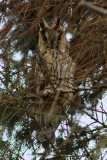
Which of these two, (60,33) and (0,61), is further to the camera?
(60,33)

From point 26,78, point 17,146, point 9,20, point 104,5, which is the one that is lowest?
point 17,146

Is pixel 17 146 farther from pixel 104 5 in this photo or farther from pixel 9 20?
pixel 104 5

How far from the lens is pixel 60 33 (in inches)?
113

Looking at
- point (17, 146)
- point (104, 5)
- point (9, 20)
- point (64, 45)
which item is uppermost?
point (64, 45)

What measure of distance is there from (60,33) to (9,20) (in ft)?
2.50

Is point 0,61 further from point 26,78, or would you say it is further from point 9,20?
point 9,20

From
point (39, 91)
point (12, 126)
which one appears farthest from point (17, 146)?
point (39, 91)

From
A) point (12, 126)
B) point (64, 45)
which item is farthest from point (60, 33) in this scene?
point (12, 126)

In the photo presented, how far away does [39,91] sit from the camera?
112 inches

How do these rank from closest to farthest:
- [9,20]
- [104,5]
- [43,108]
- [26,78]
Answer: [104,5] < [26,78] < [9,20] < [43,108]

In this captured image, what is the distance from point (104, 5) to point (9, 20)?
84 centimetres

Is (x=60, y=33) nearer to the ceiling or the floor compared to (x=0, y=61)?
nearer to the ceiling

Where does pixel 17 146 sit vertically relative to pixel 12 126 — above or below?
below

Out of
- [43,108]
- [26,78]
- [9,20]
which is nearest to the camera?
[26,78]
